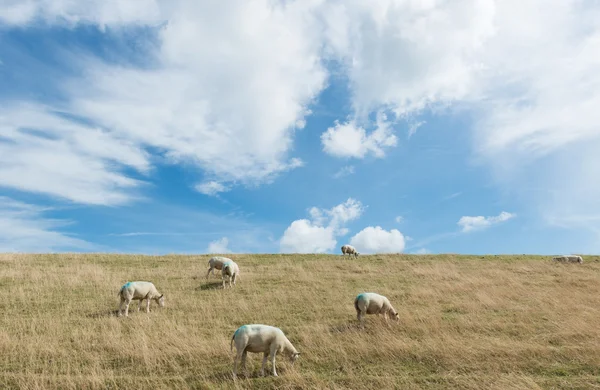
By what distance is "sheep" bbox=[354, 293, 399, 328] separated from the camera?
16453 millimetres

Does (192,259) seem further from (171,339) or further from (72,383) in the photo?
(72,383)

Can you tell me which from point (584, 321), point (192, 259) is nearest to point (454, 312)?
point (584, 321)

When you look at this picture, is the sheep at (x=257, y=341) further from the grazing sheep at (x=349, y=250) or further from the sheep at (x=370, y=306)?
the grazing sheep at (x=349, y=250)

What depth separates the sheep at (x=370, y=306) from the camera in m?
16.5

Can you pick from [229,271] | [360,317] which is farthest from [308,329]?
[229,271]

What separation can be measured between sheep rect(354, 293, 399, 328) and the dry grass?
1.64ft

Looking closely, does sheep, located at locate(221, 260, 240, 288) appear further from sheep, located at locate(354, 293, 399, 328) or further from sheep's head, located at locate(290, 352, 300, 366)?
sheep's head, located at locate(290, 352, 300, 366)

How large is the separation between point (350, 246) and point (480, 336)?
95.2 feet

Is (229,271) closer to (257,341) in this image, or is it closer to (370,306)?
(370,306)

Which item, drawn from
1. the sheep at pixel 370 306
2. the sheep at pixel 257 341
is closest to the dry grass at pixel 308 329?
the sheep at pixel 370 306

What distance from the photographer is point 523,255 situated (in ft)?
142

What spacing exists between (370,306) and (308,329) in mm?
2825

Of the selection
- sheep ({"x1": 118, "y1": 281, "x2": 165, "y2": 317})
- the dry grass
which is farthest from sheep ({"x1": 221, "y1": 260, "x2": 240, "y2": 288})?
sheep ({"x1": 118, "y1": 281, "x2": 165, "y2": 317})

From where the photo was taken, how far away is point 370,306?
54.6 feet
